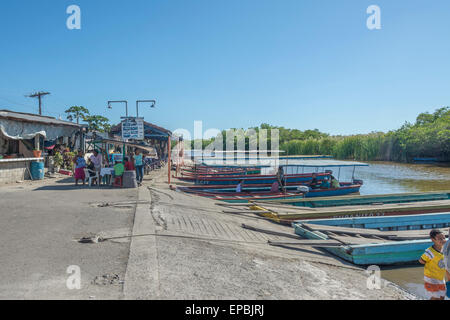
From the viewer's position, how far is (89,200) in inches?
369

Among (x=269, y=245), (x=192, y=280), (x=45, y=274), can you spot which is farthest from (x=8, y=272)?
(x=269, y=245)

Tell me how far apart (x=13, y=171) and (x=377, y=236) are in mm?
14845

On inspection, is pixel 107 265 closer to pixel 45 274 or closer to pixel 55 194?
pixel 45 274

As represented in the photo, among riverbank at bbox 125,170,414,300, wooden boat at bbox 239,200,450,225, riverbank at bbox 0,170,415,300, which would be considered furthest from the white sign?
riverbank at bbox 125,170,414,300

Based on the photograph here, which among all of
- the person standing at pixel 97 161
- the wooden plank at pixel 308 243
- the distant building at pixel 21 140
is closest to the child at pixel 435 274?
the wooden plank at pixel 308 243

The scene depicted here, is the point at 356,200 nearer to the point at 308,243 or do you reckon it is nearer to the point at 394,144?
the point at 308,243

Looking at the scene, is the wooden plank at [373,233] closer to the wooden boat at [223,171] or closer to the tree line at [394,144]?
the wooden boat at [223,171]

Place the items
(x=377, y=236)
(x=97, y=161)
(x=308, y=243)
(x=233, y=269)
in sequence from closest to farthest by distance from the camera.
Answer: (x=233, y=269) < (x=308, y=243) < (x=377, y=236) < (x=97, y=161)

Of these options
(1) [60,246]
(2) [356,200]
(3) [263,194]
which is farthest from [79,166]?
(2) [356,200]

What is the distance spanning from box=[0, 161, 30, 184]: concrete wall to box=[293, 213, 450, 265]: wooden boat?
40.6 ft

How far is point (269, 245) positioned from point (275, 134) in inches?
2923

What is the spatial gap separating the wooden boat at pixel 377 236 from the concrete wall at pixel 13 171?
1237 centimetres

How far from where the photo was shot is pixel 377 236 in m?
8.59
